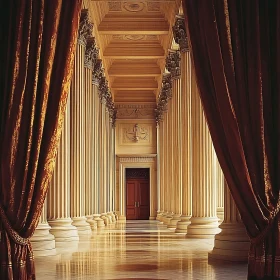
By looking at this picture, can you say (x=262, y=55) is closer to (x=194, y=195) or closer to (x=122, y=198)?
(x=194, y=195)

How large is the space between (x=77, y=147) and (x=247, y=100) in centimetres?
882

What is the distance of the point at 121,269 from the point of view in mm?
8617

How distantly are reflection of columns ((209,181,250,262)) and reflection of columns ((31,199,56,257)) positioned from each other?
285 cm

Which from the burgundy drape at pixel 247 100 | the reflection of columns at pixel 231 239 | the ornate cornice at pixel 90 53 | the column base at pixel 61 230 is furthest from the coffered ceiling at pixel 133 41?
the burgundy drape at pixel 247 100

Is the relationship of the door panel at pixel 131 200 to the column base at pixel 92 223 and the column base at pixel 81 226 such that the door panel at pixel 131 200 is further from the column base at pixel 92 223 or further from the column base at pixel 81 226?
the column base at pixel 81 226

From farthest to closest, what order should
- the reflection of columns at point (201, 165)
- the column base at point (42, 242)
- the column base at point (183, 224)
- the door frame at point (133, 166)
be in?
1. the door frame at point (133, 166)
2. the column base at point (183, 224)
3. the reflection of columns at point (201, 165)
4. the column base at point (42, 242)

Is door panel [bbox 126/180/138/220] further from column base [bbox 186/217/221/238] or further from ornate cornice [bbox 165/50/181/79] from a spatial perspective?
column base [bbox 186/217/221/238]

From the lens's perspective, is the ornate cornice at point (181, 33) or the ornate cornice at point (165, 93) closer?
the ornate cornice at point (181, 33)

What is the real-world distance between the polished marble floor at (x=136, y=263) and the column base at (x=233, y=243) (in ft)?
0.91

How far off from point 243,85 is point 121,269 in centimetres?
323

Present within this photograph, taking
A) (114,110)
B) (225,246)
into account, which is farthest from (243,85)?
(114,110)

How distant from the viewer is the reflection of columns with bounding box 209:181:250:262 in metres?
9.02

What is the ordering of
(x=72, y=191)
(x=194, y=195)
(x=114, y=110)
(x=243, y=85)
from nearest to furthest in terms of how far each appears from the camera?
(x=243, y=85), (x=194, y=195), (x=72, y=191), (x=114, y=110)

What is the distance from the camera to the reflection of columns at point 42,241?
1008cm
